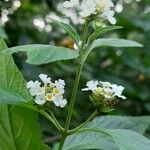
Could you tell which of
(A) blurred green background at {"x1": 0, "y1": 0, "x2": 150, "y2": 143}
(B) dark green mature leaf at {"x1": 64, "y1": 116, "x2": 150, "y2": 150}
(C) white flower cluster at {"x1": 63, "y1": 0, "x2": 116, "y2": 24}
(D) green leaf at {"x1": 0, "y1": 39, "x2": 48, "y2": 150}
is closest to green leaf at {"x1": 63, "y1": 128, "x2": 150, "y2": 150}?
(B) dark green mature leaf at {"x1": 64, "y1": 116, "x2": 150, "y2": 150}

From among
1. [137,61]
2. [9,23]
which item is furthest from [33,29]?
[137,61]

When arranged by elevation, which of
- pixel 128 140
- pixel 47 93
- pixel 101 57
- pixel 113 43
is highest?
pixel 101 57

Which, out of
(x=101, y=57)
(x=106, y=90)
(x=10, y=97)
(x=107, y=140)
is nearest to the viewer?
(x=10, y=97)

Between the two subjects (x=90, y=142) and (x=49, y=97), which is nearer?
(x=49, y=97)

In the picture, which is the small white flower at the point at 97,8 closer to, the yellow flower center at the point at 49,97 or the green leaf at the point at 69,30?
→ the green leaf at the point at 69,30

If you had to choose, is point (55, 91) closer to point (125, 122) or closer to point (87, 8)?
point (87, 8)

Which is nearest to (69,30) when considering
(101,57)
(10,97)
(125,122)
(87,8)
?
(87,8)

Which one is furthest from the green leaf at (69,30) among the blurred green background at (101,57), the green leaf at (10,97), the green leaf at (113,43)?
the blurred green background at (101,57)
